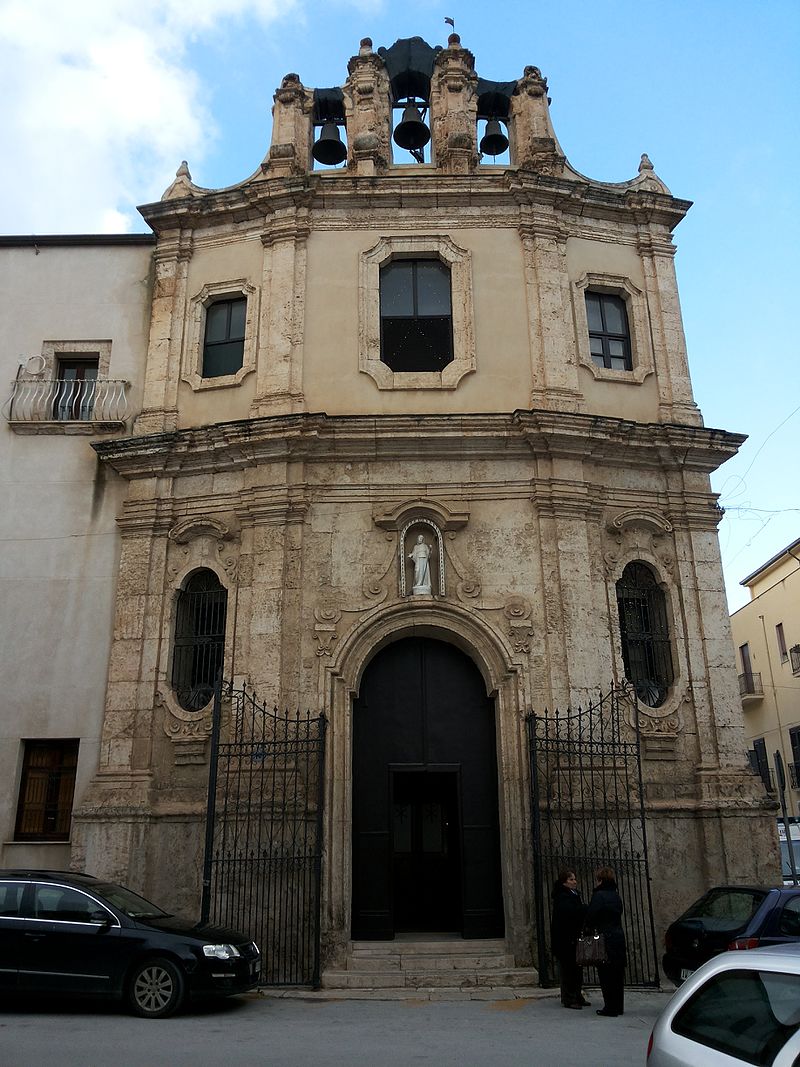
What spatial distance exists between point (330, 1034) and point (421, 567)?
Answer: 21.2ft

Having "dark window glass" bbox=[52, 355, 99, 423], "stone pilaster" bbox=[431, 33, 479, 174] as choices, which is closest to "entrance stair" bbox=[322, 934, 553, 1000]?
"dark window glass" bbox=[52, 355, 99, 423]

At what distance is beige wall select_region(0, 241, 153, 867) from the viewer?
13.3 metres

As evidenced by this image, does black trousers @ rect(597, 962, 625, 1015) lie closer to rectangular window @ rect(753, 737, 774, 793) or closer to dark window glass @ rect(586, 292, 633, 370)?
dark window glass @ rect(586, 292, 633, 370)

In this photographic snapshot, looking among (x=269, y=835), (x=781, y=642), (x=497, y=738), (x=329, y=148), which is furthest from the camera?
(x=781, y=642)

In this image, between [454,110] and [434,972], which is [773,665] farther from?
[434,972]

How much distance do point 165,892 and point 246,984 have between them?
3.32 m

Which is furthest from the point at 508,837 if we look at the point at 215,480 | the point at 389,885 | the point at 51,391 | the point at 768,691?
the point at 768,691

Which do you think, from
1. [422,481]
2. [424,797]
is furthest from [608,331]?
[424,797]

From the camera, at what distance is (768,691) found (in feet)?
102

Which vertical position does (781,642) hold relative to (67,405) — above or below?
below

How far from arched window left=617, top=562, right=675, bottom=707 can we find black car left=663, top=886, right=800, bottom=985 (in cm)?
379

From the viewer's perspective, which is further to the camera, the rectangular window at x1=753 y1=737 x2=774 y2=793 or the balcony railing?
the balcony railing

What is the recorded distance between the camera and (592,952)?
902 centimetres

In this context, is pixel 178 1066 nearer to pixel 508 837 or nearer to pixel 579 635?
pixel 508 837
